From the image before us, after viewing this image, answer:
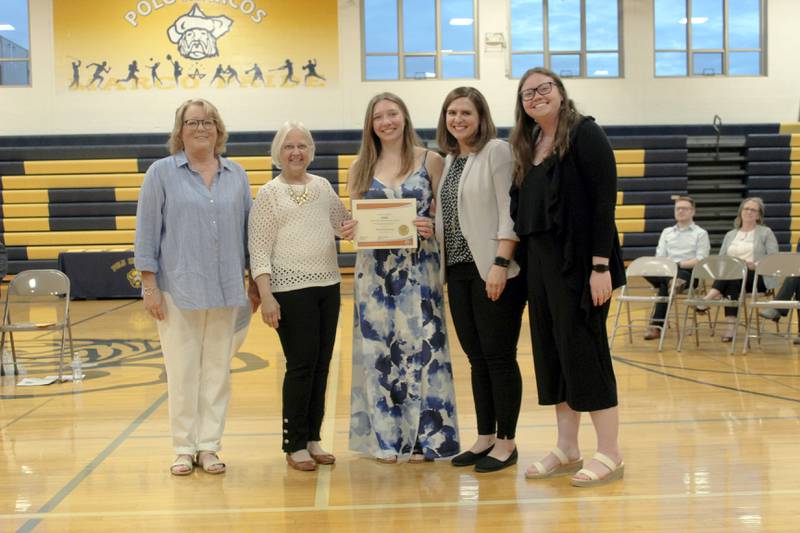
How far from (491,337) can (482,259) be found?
312mm

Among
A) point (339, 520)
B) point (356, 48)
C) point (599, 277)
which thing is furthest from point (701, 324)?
point (356, 48)

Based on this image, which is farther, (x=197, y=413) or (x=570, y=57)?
(x=570, y=57)

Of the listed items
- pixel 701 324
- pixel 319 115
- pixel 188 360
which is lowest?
pixel 701 324

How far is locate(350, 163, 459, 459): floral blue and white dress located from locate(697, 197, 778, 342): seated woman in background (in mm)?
4218

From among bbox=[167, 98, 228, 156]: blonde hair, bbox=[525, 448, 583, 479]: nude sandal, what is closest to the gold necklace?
bbox=[167, 98, 228, 156]: blonde hair

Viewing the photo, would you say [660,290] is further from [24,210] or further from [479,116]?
[24,210]

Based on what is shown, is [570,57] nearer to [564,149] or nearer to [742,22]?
[742,22]

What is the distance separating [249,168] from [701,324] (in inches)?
281

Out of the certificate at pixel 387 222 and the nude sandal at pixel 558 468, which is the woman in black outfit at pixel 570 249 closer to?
the nude sandal at pixel 558 468

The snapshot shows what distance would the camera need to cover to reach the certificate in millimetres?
3469

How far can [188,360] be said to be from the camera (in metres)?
3.57

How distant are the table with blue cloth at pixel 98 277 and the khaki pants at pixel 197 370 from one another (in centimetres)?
805

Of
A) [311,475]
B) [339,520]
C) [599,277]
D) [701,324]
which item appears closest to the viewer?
[339,520]

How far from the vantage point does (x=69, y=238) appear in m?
12.8
